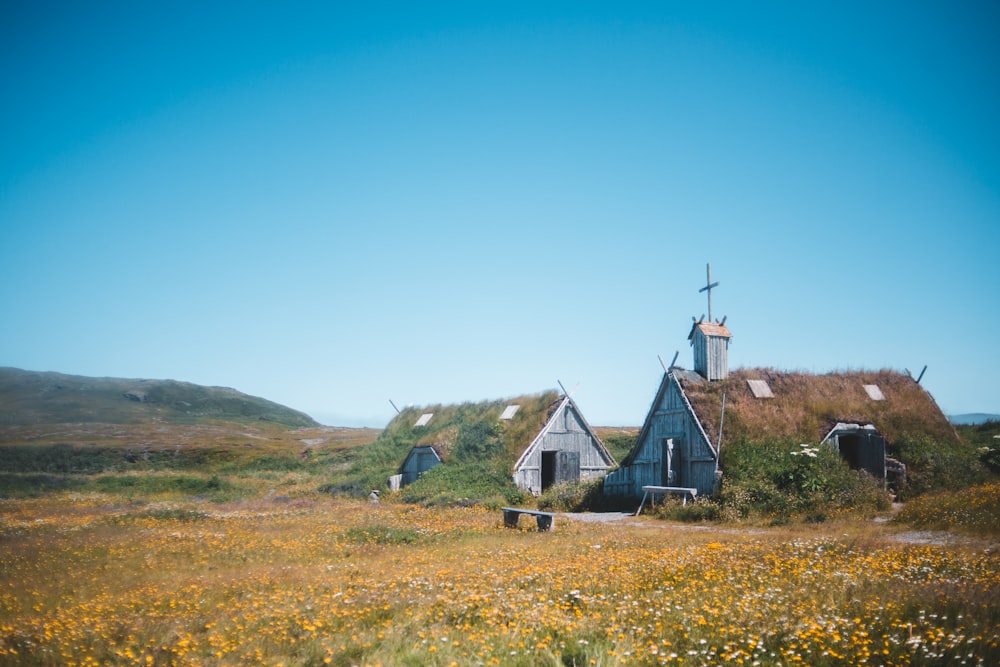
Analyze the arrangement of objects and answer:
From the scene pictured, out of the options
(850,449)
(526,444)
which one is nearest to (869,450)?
(850,449)

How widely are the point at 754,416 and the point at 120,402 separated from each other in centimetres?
13298

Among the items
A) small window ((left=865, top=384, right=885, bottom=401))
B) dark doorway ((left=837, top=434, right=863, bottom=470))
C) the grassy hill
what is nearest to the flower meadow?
dark doorway ((left=837, top=434, right=863, bottom=470))

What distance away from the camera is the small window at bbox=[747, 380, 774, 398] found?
28.5 m

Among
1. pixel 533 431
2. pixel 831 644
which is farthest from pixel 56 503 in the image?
pixel 831 644

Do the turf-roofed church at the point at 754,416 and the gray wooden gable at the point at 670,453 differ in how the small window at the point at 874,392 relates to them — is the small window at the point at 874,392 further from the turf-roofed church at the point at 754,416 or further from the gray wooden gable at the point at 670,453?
the gray wooden gable at the point at 670,453

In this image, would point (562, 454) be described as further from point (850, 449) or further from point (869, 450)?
point (869, 450)

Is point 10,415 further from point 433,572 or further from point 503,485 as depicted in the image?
point 433,572

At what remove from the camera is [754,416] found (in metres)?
27.2

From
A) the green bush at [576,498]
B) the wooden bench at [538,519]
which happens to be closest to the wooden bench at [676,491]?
the green bush at [576,498]

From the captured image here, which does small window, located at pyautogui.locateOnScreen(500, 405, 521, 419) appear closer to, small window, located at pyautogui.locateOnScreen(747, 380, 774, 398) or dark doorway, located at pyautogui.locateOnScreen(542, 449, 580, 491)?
dark doorway, located at pyautogui.locateOnScreen(542, 449, 580, 491)

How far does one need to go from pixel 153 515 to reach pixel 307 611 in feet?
64.9

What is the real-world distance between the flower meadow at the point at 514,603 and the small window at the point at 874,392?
15.0m

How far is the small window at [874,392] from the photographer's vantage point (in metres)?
29.4

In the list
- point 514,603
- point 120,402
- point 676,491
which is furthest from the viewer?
point 120,402
